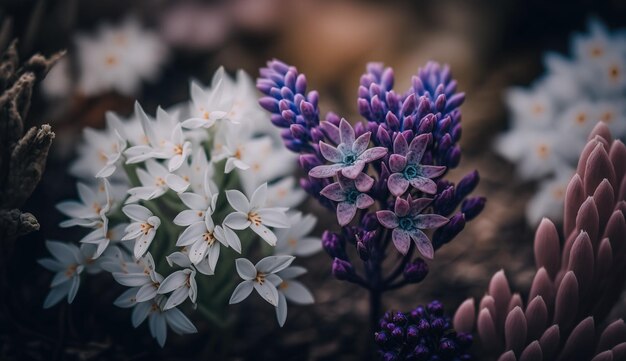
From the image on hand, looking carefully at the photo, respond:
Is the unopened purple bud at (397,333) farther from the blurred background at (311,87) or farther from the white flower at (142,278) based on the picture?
the white flower at (142,278)

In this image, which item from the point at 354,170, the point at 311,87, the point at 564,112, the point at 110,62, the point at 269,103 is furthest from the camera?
the point at 311,87

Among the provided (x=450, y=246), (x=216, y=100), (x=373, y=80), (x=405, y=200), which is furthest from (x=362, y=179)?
(x=450, y=246)

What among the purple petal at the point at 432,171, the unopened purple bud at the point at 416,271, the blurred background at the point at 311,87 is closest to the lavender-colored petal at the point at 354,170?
the purple petal at the point at 432,171

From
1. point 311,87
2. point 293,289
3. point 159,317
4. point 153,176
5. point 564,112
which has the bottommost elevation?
point 159,317

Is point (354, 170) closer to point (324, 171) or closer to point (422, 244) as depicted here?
point (324, 171)

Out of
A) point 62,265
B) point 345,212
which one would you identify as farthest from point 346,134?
point 62,265

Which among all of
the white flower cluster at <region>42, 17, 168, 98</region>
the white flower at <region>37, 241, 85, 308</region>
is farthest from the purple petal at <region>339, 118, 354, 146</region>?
the white flower cluster at <region>42, 17, 168, 98</region>

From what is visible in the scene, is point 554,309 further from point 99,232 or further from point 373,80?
point 99,232
